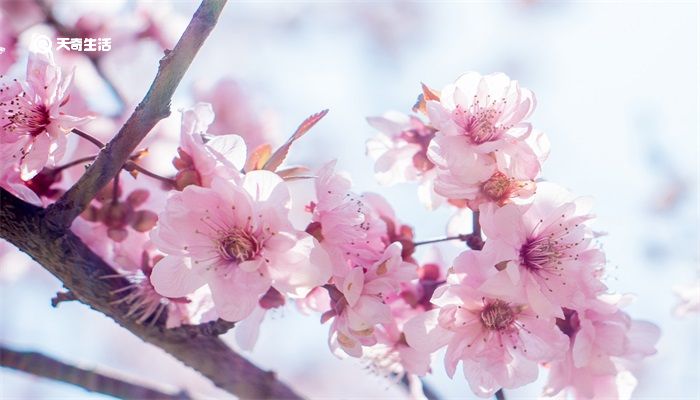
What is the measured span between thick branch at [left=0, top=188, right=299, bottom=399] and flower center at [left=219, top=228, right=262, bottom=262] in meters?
0.27

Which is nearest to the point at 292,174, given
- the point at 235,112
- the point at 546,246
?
the point at 546,246

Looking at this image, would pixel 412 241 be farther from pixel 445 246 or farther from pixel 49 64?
pixel 49 64

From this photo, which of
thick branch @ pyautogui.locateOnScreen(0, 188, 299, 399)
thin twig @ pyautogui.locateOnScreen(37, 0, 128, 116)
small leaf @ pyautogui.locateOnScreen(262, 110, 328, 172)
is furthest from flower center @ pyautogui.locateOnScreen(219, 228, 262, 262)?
thin twig @ pyautogui.locateOnScreen(37, 0, 128, 116)

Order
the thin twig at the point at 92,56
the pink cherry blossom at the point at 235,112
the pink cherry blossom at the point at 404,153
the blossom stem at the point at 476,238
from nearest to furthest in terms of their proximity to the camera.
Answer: the blossom stem at the point at 476,238 < the pink cherry blossom at the point at 404,153 < the thin twig at the point at 92,56 < the pink cherry blossom at the point at 235,112

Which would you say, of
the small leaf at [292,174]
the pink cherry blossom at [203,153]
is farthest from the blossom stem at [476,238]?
the pink cherry blossom at [203,153]

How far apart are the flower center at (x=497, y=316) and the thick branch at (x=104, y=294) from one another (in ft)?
1.53

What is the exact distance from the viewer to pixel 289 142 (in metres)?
1.10

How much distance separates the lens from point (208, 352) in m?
1.29

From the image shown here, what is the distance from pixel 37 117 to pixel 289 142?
0.42m

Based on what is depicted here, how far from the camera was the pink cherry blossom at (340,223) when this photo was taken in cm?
108

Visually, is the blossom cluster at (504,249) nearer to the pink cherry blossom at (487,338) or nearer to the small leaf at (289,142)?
the pink cherry blossom at (487,338)

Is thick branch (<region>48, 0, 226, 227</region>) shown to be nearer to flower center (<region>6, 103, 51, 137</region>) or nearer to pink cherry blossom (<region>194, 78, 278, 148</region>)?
flower center (<region>6, 103, 51, 137</region>)

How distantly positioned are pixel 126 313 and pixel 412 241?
0.51 m

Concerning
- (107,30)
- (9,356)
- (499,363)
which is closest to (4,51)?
(107,30)
